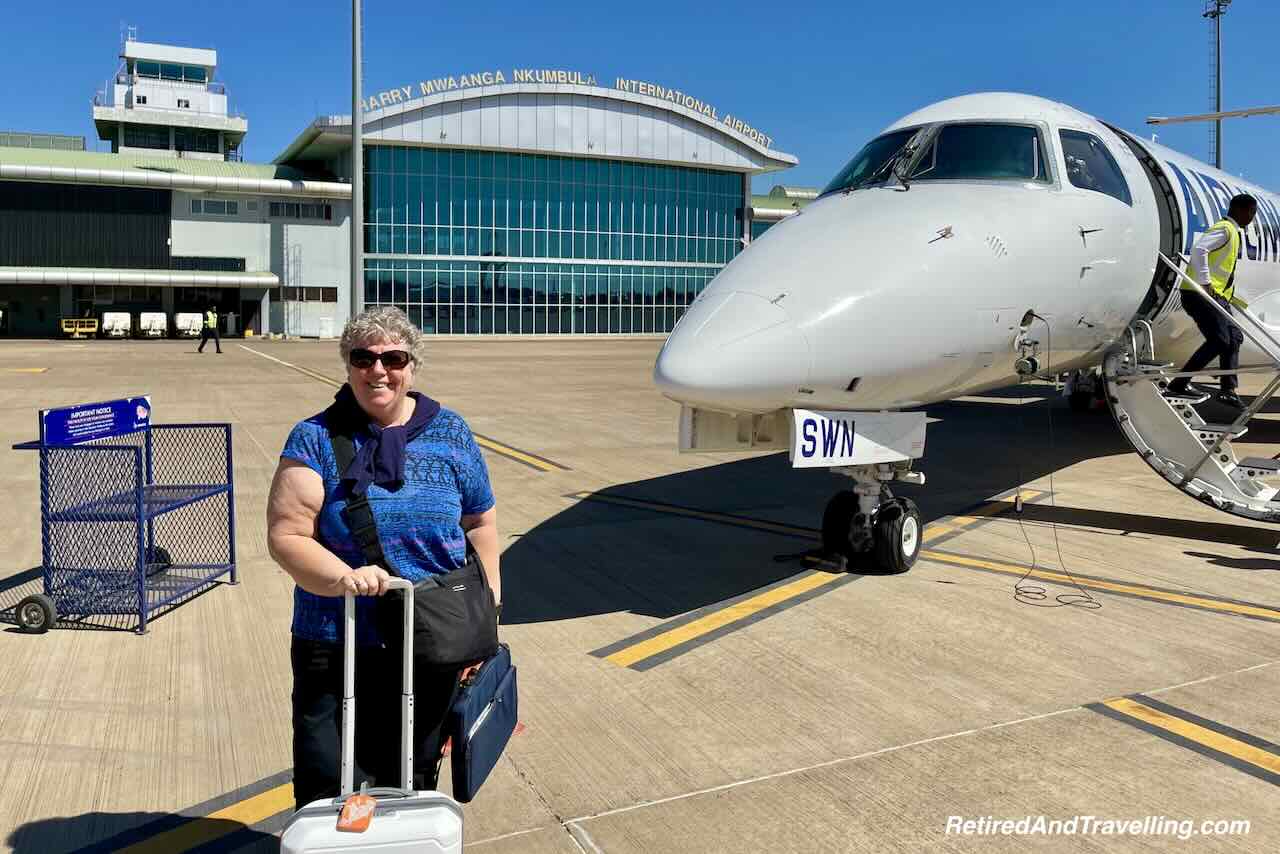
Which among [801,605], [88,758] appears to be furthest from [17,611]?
[801,605]

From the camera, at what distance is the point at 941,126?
9320mm

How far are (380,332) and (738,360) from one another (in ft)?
11.7

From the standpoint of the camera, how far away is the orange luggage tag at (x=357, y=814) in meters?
3.13

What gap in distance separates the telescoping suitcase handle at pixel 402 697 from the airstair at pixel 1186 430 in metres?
8.99

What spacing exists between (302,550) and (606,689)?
324 centimetres

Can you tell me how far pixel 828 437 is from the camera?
7.57 meters

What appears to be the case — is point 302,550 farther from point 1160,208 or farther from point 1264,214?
point 1264,214

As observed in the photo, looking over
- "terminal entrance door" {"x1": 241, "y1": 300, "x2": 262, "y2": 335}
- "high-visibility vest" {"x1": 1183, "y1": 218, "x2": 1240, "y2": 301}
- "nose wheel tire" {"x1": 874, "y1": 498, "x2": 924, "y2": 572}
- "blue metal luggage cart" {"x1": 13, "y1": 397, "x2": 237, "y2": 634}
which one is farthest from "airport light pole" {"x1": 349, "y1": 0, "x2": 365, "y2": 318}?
"terminal entrance door" {"x1": 241, "y1": 300, "x2": 262, "y2": 335}

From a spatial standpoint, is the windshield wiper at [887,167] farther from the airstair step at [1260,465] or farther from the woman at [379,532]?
the woman at [379,532]

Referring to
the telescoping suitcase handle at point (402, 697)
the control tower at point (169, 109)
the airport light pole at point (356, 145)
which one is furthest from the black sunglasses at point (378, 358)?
the control tower at point (169, 109)

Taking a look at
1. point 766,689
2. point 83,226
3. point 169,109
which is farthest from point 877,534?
point 169,109

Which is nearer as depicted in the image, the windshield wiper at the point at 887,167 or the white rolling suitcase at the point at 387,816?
the white rolling suitcase at the point at 387,816

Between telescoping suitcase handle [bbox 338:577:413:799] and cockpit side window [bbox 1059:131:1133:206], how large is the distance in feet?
26.3

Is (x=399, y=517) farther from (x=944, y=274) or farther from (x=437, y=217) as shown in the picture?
(x=437, y=217)
